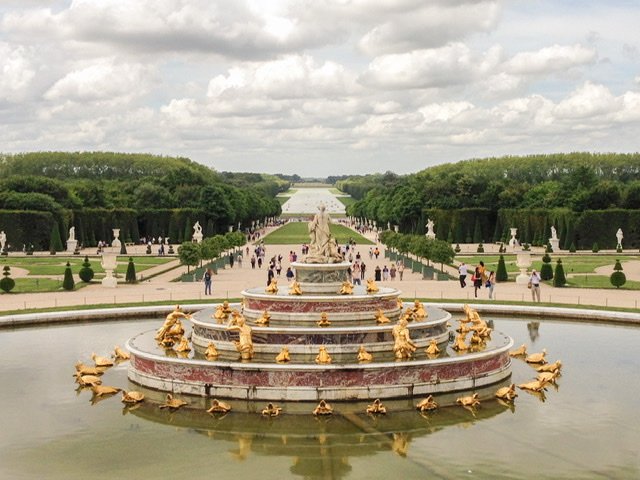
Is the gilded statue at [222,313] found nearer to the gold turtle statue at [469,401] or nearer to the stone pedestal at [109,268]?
the gold turtle statue at [469,401]

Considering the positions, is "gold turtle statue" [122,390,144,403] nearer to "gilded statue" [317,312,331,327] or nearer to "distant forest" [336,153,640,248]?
"gilded statue" [317,312,331,327]

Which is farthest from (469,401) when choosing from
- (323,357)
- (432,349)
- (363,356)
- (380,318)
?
(380,318)

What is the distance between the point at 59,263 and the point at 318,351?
49.6 m

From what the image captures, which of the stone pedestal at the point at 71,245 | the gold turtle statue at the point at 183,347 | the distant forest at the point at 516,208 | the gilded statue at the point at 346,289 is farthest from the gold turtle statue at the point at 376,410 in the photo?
the stone pedestal at the point at 71,245

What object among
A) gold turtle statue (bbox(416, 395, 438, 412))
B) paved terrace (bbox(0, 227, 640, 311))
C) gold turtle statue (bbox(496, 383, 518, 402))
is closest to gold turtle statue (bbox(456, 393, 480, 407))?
gold turtle statue (bbox(416, 395, 438, 412))

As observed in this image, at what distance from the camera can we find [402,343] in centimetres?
2273

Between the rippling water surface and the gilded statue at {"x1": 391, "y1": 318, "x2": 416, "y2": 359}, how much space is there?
75.0 inches

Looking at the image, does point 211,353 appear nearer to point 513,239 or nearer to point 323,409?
point 323,409

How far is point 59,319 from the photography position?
112 feet

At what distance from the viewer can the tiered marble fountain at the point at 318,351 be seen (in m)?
21.4

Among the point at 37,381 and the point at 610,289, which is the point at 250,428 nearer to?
the point at 37,381

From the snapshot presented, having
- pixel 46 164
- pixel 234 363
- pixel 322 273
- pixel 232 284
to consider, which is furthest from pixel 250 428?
pixel 46 164

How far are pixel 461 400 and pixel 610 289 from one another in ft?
94.4

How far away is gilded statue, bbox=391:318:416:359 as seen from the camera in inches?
893
